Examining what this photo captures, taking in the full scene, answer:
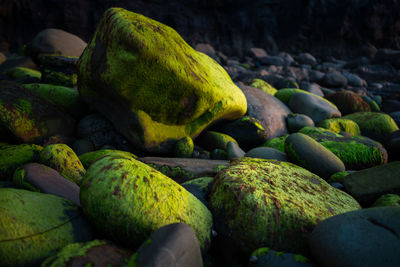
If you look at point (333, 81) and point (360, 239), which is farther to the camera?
point (333, 81)

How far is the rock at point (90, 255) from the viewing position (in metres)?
1.04

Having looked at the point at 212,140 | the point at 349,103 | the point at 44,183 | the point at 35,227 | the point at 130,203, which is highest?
the point at 130,203

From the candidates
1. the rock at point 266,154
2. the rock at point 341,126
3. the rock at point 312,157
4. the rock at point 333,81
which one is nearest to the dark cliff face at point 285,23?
the rock at point 333,81

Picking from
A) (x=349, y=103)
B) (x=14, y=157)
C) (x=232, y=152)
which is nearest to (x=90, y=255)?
(x=14, y=157)

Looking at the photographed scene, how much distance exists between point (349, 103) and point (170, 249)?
233 inches

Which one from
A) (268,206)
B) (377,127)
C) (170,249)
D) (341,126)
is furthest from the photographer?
(377,127)

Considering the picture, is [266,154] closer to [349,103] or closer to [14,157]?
[14,157]

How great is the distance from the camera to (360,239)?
1116 mm

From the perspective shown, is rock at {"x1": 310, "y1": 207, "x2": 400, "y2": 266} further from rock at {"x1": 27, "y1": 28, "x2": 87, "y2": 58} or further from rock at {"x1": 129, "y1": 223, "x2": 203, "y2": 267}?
rock at {"x1": 27, "y1": 28, "x2": 87, "y2": 58}

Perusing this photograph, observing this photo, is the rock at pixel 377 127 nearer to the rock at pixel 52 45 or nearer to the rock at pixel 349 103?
the rock at pixel 349 103

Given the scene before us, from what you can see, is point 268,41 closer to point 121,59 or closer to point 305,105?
point 305,105

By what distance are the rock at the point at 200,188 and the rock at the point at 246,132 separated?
1533 mm

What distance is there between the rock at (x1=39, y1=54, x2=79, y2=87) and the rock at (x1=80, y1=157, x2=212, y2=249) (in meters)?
3.03

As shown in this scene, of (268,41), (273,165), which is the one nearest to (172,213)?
(273,165)
